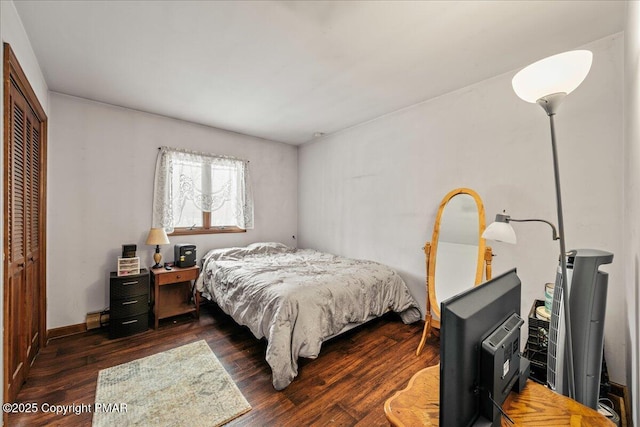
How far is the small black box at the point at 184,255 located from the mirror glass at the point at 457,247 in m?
2.85

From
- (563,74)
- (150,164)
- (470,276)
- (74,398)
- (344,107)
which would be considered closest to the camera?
(563,74)

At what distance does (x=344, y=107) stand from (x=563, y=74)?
2.30 meters

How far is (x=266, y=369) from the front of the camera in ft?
6.98

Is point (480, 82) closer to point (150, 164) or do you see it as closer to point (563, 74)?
point (563, 74)

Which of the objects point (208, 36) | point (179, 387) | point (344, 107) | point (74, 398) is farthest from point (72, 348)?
point (344, 107)

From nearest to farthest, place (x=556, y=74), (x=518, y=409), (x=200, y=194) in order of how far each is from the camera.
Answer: (x=518, y=409)
(x=556, y=74)
(x=200, y=194)

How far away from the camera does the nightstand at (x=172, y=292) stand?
114 inches

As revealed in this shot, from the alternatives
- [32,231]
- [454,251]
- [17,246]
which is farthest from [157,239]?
[454,251]

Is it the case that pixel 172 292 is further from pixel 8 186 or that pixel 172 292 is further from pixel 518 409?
pixel 518 409

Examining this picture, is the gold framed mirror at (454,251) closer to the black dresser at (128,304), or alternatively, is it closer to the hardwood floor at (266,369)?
the hardwood floor at (266,369)

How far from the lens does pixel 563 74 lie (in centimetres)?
96

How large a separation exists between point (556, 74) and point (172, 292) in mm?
3907

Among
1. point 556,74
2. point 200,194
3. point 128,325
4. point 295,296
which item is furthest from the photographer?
point 200,194

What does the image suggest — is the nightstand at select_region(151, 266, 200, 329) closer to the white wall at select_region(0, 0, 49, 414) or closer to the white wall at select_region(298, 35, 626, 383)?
the white wall at select_region(0, 0, 49, 414)
